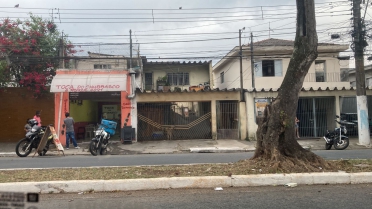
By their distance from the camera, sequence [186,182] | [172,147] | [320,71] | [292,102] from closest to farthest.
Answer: [186,182] < [292,102] < [172,147] < [320,71]

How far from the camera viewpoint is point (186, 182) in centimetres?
578

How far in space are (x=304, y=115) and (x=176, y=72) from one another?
10.7m

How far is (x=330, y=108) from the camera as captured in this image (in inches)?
668

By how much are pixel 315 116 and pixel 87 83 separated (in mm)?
11923

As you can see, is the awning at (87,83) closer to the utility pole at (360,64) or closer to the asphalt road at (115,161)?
the asphalt road at (115,161)

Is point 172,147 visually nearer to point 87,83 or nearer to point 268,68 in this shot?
point 87,83

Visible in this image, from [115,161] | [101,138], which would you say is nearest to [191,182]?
[115,161]

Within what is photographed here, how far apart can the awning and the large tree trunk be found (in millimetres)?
9303

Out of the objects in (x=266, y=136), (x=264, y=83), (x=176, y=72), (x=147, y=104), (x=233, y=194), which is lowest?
(x=233, y=194)

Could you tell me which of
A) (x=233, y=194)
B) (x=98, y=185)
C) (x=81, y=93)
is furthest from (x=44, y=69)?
(x=233, y=194)

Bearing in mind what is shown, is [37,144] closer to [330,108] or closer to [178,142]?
[178,142]

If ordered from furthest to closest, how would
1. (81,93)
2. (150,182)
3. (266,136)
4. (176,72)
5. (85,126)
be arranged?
(176,72), (85,126), (81,93), (266,136), (150,182)

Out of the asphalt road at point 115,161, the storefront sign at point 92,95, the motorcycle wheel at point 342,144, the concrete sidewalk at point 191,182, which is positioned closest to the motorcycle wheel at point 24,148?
the asphalt road at point 115,161

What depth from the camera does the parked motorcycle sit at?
11.2 m
